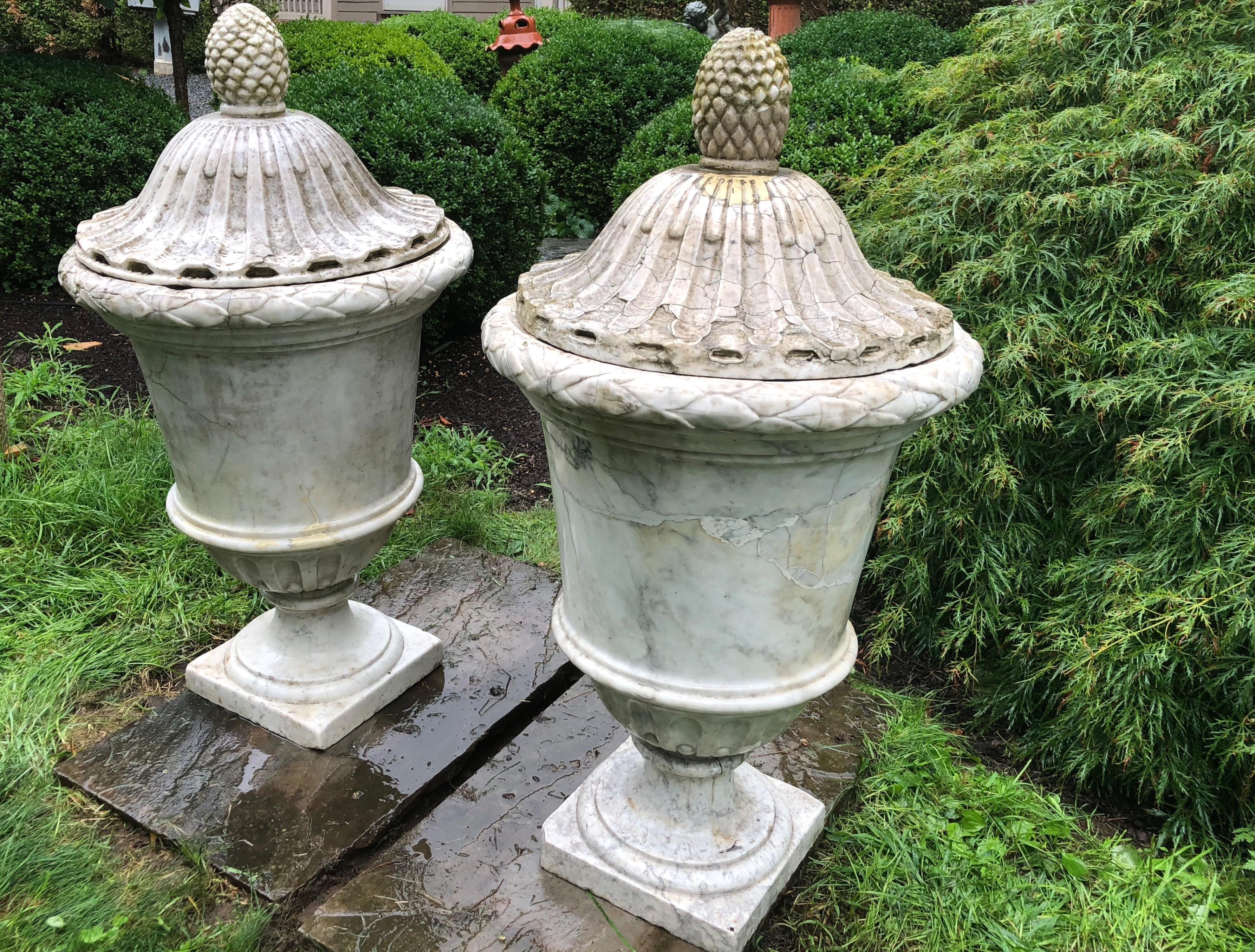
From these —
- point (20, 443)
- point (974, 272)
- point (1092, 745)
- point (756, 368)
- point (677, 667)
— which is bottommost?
point (20, 443)

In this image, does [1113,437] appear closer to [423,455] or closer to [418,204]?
[418,204]

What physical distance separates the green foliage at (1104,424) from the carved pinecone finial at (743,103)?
4.95 ft

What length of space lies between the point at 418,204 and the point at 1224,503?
2.21 meters

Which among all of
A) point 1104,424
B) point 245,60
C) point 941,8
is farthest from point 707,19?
point 245,60

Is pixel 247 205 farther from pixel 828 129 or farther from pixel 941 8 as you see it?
pixel 941 8

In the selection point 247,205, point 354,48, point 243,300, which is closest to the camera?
point 243,300

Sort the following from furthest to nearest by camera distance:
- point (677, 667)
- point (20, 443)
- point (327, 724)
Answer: point (20, 443), point (327, 724), point (677, 667)

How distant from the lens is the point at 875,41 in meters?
5.97

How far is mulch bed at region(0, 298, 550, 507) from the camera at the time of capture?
178 inches

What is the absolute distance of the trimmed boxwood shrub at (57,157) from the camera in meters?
5.27

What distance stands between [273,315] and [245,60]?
626 mm

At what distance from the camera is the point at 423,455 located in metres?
4.19

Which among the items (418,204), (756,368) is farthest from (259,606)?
(756,368)

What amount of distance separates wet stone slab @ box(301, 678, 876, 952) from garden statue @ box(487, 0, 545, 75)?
765 centimetres
